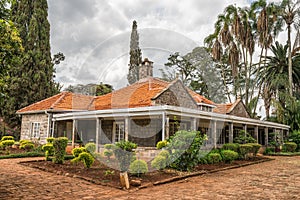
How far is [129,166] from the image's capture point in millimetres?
7883

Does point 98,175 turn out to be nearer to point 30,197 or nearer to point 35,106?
point 30,197

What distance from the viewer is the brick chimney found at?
18.2 m

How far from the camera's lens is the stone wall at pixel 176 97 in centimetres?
1475

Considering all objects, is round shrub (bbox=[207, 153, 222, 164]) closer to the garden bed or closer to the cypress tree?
the garden bed

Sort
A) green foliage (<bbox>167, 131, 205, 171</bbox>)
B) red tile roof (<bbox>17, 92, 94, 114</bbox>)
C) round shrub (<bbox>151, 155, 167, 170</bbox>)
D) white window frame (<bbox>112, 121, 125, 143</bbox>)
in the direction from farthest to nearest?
red tile roof (<bbox>17, 92, 94, 114</bbox>), white window frame (<bbox>112, 121, 125, 143</bbox>), green foliage (<bbox>167, 131, 205, 171</bbox>), round shrub (<bbox>151, 155, 167, 170</bbox>)

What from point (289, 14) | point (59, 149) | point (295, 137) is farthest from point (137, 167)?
point (289, 14)

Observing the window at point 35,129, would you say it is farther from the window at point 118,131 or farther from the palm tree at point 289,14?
the palm tree at point 289,14

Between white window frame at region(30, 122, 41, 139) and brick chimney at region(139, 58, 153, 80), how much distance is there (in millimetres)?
7634

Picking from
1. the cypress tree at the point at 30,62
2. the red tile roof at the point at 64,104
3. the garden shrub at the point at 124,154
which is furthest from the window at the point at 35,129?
the garden shrub at the point at 124,154

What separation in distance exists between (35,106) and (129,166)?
13123mm

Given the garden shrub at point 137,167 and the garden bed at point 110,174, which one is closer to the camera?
the garden bed at point 110,174

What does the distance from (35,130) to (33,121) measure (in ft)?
2.17

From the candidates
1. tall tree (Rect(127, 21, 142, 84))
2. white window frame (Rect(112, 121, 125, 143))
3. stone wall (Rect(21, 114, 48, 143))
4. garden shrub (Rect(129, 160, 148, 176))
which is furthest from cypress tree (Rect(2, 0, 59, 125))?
garden shrub (Rect(129, 160, 148, 176))

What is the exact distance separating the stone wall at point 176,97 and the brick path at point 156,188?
670 cm
